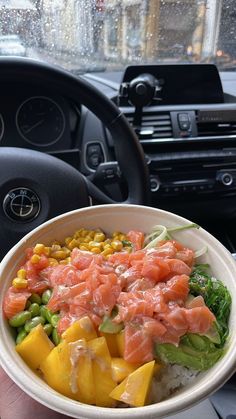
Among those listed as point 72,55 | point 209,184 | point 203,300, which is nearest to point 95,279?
point 203,300

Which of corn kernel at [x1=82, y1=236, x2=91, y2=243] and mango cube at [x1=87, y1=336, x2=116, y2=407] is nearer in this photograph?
mango cube at [x1=87, y1=336, x2=116, y2=407]

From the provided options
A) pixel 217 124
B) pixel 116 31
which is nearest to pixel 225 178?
pixel 217 124

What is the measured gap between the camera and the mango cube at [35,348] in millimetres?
826

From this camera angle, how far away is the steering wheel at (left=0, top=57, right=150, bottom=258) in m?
1.23

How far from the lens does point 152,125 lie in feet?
6.14

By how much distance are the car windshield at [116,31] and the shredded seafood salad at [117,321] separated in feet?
3.77

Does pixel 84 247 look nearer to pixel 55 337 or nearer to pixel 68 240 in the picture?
pixel 68 240

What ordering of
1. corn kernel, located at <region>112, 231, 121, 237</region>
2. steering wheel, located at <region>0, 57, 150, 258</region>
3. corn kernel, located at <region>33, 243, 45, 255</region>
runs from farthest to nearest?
steering wheel, located at <region>0, 57, 150, 258</region> < corn kernel, located at <region>112, 231, 121, 237</region> < corn kernel, located at <region>33, 243, 45, 255</region>

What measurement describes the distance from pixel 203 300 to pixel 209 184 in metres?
1.08

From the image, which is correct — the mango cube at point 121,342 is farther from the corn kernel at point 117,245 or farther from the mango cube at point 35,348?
the corn kernel at point 117,245

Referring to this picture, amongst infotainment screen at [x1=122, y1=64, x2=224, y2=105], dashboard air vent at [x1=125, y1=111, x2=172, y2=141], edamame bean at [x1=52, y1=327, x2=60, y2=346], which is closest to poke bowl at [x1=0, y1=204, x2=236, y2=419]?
edamame bean at [x1=52, y1=327, x2=60, y2=346]

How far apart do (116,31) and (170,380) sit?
1.58 metres

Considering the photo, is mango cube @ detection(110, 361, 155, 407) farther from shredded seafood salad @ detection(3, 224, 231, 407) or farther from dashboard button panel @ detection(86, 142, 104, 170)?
dashboard button panel @ detection(86, 142, 104, 170)

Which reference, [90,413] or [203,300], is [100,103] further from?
[90,413]
